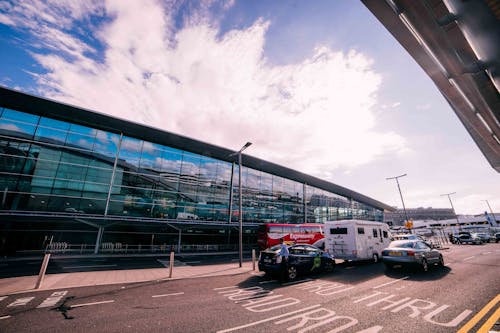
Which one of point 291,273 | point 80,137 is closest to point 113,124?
point 80,137

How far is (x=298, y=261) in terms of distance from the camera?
10234 millimetres

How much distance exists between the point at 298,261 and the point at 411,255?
570cm

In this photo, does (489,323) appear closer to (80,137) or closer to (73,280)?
(73,280)

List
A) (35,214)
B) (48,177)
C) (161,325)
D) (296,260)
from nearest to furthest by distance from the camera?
(161,325) < (296,260) < (35,214) < (48,177)

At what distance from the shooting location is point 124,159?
22.7 meters

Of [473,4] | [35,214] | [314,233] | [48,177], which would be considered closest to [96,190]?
[48,177]

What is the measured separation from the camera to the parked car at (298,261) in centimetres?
984

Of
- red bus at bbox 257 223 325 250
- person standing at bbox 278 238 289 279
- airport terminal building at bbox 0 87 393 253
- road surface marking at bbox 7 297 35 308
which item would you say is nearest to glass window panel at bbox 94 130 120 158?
airport terminal building at bbox 0 87 393 253

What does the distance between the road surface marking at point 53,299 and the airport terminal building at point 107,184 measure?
11809 mm

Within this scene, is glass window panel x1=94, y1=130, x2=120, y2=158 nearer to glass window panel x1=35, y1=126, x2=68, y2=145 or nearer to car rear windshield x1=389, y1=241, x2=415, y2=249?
glass window panel x1=35, y1=126, x2=68, y2=145

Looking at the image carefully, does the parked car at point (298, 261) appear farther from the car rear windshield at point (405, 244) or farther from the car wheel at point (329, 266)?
the car rear windshield at point (405, 244)

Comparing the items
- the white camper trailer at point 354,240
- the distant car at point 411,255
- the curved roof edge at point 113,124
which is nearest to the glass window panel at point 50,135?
the curved roof edge at point 113,124

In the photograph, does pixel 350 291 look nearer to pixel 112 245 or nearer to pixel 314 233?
pixel 314 233

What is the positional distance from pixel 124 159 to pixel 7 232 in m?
10.8
